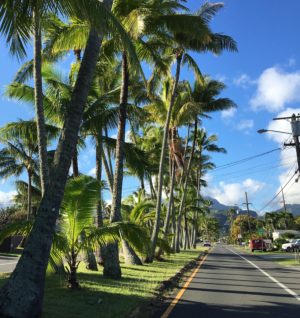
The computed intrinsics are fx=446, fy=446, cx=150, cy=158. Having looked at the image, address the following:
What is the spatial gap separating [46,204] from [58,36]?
651cm

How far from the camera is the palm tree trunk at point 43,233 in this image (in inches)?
285

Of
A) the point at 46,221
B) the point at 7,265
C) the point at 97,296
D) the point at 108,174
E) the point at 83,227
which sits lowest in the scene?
the point at 97,296

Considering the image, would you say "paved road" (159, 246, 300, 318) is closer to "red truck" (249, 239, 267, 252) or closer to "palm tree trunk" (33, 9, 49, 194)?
"palm tree trunk" (33, 9, 49, 194)

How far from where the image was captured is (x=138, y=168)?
58.9 feet

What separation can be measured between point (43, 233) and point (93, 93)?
10677 mm

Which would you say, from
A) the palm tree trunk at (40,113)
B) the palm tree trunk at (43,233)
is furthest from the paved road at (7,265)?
the palm tree trunk at (43,233)

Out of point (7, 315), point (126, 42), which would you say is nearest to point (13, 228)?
point (7, 315)

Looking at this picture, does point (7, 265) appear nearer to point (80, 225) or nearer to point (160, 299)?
point (80, 225)

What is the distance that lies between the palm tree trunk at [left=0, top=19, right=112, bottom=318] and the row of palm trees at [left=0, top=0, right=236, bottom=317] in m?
0.02

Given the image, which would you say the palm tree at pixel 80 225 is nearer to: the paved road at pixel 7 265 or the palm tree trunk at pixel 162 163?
the paved road at pixel 7 265

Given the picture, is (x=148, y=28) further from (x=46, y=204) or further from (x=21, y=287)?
(x=21, y=287)

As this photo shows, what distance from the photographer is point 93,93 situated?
1770 centimetres

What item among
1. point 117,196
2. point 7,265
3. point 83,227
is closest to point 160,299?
point 83,227

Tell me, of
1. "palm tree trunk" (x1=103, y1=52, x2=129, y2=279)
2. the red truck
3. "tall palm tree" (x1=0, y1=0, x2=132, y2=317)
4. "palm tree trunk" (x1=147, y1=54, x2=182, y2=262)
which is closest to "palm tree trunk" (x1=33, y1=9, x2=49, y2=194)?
"palm tree trunk" (x1=103, y1=52, x2=129, y2=279)
